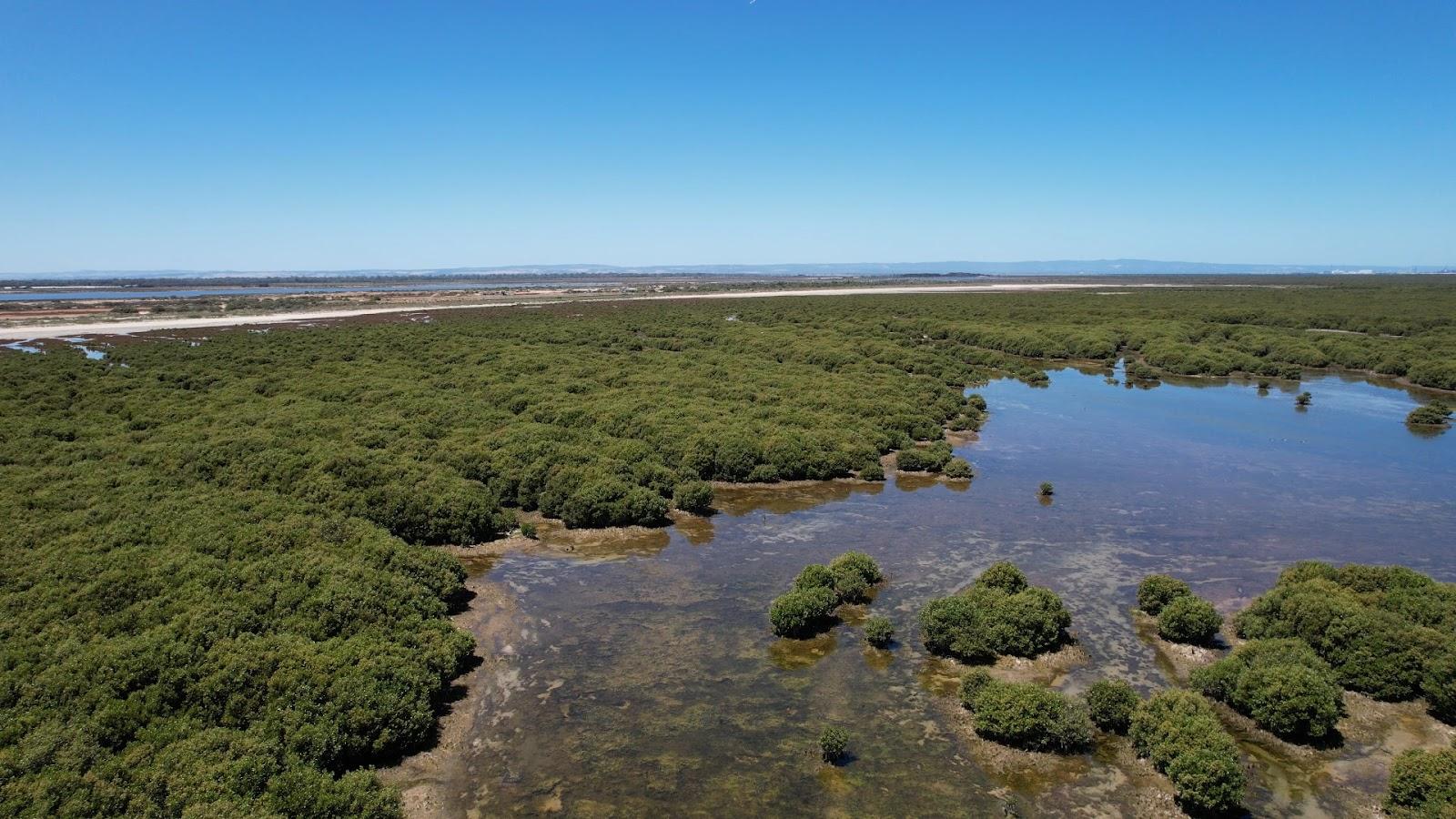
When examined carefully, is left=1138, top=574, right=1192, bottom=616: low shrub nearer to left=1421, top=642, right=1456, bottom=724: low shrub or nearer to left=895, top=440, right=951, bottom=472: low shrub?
left=1421, top=642, right=1456, bottom=724: low shrub

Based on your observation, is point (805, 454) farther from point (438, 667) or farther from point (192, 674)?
point (192, 674)

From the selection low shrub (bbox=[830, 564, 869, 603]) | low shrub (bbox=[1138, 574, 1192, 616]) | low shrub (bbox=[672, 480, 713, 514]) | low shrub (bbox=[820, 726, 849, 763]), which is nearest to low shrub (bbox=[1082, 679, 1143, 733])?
low shrub (bbox=[820, 726, 849, 763])

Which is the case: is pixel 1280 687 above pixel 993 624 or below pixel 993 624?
above

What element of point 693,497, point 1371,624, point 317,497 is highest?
point 317,497

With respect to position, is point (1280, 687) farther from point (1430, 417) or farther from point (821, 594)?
point (1430, 417)

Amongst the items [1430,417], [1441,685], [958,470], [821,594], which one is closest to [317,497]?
[821,594]
